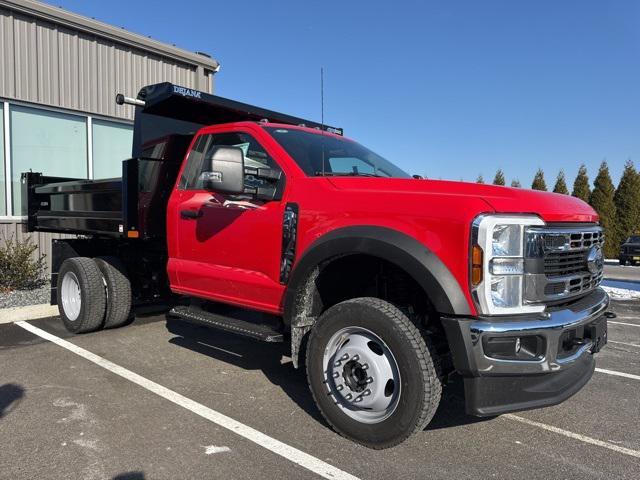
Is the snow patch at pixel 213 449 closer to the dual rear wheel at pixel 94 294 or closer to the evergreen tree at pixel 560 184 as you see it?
the dual rear wheel at pixel 94 294

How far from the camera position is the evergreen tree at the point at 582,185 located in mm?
31111

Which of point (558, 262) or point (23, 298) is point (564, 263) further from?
point (23, 298)

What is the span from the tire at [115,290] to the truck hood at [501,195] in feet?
11.5

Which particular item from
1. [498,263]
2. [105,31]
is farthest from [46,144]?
[498,263]

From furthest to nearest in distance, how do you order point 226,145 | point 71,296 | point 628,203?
point 628,203, point 71,296, point 226,145

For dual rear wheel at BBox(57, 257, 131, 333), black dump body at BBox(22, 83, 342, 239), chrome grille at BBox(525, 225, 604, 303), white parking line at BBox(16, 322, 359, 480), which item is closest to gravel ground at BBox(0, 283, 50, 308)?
dual rear wheel at BBox(57, 257, 131, 333)

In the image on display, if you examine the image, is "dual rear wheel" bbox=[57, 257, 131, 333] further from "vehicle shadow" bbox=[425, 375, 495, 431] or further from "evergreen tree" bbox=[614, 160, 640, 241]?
"evergreen tree" bbox=[614, 160, 640, 241]

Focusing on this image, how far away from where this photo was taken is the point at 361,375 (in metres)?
3.17

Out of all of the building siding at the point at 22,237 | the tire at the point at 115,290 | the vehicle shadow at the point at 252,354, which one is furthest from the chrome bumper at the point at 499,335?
the building siding at the point at 22,237

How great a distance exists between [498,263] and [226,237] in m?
2.25

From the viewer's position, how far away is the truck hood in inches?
111

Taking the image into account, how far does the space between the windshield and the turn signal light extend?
1506 mm

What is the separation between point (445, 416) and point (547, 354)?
1203 mm

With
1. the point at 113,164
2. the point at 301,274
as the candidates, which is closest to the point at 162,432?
the point at 301,274
